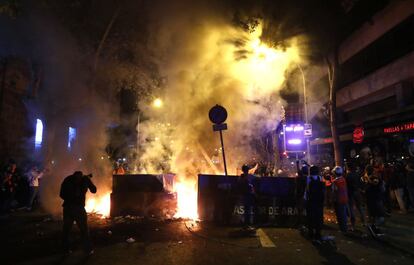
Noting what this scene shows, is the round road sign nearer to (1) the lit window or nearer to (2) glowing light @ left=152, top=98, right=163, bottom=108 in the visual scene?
(2) glowing light @ left=152, top=98, right=163, bottom=108

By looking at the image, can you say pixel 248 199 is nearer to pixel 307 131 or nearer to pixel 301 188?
pixel 301 188

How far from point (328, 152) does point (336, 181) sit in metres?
18.1

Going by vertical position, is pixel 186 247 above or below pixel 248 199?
below

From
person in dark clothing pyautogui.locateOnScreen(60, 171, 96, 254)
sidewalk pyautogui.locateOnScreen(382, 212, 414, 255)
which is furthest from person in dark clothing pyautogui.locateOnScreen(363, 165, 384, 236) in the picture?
person in dark clothing pyautogui.locateOnScreen(60, 171, 96, 254)

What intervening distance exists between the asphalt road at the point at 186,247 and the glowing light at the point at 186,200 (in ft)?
4.28

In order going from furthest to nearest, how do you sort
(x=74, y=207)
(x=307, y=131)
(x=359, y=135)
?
(x=359, y=135) < (x=307, y=131) < (x=74, y=207)

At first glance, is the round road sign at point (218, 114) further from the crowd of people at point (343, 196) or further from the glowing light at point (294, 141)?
A: the glowing light at point (294, 141)

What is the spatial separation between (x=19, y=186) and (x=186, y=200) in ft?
19.1

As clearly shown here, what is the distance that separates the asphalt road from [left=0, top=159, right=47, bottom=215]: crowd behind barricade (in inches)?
84.5

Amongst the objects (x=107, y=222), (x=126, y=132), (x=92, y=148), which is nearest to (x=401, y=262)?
(x=107, y=222)

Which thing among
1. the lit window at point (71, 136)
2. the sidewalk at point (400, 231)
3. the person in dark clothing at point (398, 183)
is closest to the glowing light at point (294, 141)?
the person in dark clothing at point (398, 183)

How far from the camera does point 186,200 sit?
33.2 feet

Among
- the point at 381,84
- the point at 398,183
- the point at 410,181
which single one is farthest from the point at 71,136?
the point at 381,84

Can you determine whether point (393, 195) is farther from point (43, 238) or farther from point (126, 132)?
point (43, 238)
